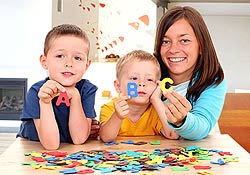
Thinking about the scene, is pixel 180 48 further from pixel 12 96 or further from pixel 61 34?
pixel 12 96

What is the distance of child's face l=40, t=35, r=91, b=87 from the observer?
1.02 m

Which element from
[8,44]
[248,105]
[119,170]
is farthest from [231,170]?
[8,44]

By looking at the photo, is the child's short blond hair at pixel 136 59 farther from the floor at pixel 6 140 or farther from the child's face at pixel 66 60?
the floor at pixel 6 140

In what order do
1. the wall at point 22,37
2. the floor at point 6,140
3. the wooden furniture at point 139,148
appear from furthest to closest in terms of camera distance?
the wall at point 22,37, the floor at point 6,140, the wooden furniture at point 139,148

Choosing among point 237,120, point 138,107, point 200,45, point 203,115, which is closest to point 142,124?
point 138,107

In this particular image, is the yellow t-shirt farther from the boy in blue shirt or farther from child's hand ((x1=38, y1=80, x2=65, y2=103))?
child's hand ((x1=38, y1=80, x2=65, y2=103))

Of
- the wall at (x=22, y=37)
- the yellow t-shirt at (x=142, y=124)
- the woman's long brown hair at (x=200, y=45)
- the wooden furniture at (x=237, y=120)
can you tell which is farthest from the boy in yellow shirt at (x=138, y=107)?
the wall at (x=22, y=37)

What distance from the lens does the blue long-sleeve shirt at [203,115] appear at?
1.04 metres

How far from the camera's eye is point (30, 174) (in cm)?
72

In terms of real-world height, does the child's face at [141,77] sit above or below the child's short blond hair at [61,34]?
below

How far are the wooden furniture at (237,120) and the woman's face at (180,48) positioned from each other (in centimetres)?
47

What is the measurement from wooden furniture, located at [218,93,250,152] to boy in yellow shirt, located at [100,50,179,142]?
531 mm

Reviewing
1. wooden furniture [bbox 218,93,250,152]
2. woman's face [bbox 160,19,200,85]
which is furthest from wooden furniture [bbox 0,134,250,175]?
wooden furniture [bbox 218,93,250,152]

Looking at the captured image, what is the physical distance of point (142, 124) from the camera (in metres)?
1.19
